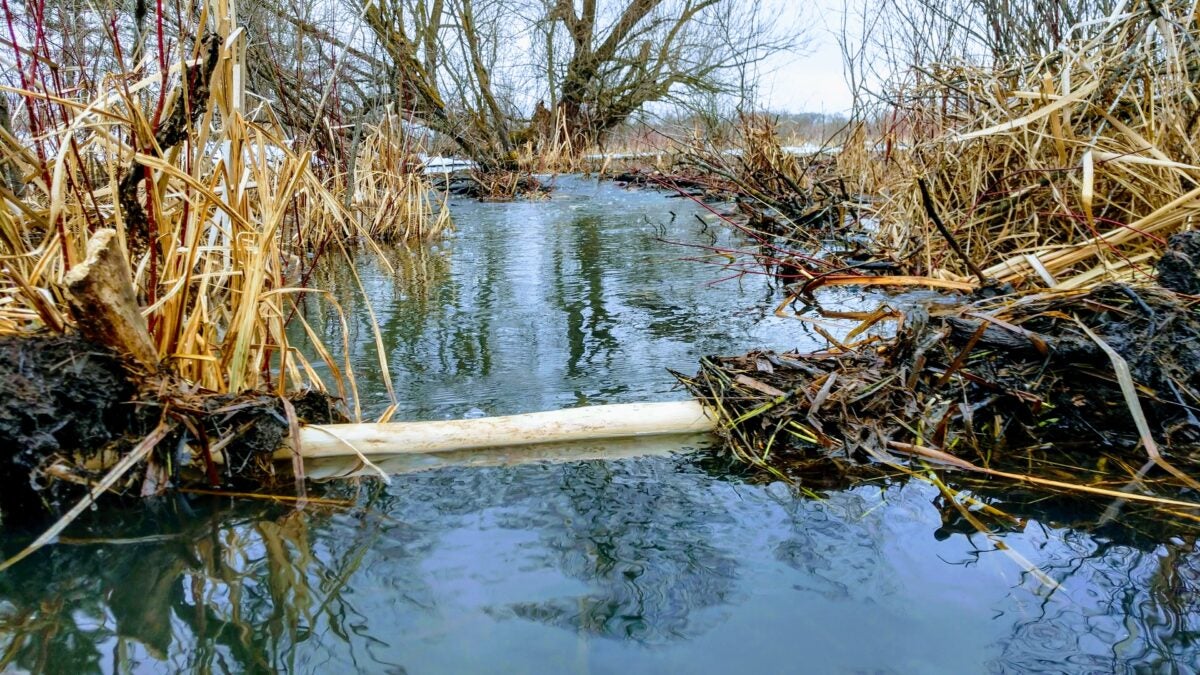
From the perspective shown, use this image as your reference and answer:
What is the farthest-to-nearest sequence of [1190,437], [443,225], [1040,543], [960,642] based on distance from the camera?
[443,225]
[1190,437]
[1040,543]
[960,642]

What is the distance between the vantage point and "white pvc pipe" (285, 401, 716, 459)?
2.18 meters

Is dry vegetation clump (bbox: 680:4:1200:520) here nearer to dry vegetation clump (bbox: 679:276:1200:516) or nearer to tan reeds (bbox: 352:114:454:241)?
dry vegetation clump (bbox: 679:276:1200:516)

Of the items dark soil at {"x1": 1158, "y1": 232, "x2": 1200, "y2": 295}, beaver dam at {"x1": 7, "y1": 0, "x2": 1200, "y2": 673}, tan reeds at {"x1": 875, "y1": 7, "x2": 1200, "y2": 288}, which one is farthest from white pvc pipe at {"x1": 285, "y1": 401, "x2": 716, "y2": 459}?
dark soil at {"x1": 1158, "y1": 232, "x2": 1200, "y2": 295}

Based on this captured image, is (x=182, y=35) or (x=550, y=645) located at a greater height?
(x=182, y=35)

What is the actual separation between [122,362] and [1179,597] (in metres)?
2.27

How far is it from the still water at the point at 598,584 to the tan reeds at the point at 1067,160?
129cm


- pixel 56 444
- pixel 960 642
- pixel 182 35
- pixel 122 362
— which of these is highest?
pixel 182 35

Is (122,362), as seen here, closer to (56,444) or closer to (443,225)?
(56,444)

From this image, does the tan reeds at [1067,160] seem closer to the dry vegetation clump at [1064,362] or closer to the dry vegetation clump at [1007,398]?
the dry vegetation clump at [1064,362]

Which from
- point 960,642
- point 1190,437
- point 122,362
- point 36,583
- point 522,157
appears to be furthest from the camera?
point 522,157

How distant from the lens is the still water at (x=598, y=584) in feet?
4.70

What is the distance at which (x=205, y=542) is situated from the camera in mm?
1803

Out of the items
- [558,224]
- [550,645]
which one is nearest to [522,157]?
[558,224]

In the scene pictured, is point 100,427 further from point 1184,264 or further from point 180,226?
point 1184,264
